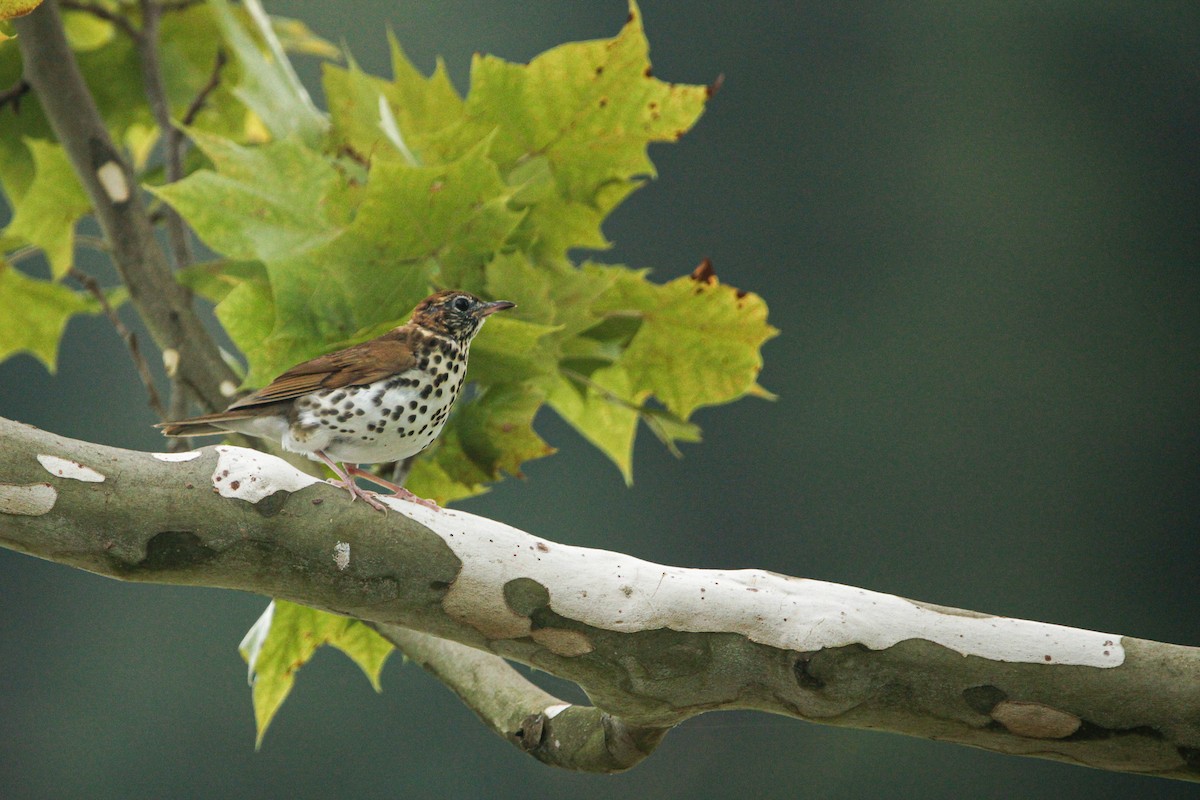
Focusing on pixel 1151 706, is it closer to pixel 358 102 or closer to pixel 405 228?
pixel 405 228

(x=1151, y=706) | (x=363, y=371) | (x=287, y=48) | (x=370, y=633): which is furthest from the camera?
(x=287, y=48)

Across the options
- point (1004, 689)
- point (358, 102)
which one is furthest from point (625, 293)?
point (1004, 689)

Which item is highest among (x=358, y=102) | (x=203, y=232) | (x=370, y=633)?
(x=358, y=102)

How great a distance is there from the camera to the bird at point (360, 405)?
1.51 feet

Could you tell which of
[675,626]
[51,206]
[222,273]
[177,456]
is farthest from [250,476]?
[51,206]

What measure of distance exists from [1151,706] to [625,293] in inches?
13.5

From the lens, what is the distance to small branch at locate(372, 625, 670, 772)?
0.44 metres

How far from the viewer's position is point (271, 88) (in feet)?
2.05

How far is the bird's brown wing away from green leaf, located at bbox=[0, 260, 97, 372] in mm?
335

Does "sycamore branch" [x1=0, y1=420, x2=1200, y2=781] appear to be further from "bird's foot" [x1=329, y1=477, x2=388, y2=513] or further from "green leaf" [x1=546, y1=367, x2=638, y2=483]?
"green leaf" [x1=546, y1=367, x2=638, y2=483]

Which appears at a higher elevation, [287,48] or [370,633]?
[287,48]

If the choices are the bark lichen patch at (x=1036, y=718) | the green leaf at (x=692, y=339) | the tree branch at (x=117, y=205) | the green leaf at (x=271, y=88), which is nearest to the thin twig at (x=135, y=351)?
the tree branch at (x=117, y=205)

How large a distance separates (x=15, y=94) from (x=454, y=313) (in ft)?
1.30

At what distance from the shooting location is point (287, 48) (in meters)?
0.80
